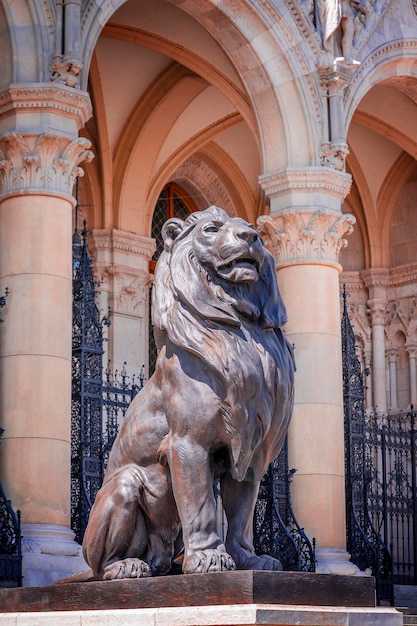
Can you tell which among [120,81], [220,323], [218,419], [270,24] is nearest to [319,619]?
[218,419]

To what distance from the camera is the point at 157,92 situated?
65.1 feet

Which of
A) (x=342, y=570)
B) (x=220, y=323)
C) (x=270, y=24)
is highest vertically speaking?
(x=270, y=24)

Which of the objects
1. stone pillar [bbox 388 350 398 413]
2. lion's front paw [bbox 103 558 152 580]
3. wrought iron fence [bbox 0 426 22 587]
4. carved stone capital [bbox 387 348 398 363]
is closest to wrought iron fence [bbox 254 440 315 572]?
wrought iron fence [bbox 0 426 22 587]

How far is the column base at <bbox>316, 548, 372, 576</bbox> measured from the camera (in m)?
14.3

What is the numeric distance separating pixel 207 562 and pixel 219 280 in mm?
1177

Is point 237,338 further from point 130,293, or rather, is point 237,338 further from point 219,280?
point 130,293

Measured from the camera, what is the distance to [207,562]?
16.0ft

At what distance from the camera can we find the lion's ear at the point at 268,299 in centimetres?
524

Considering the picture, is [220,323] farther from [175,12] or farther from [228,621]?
[175,12]

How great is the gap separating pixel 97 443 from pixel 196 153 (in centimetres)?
1020

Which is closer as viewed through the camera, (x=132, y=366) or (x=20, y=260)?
(x=20, y=260)

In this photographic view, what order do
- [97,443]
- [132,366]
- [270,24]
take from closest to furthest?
[97,443], [270,24], [132,366]

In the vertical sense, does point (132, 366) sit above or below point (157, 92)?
below

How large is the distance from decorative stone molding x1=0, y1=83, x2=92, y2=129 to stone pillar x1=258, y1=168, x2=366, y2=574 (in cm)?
377
